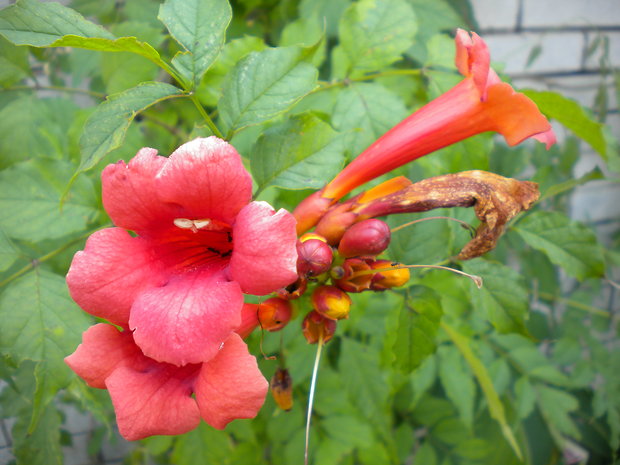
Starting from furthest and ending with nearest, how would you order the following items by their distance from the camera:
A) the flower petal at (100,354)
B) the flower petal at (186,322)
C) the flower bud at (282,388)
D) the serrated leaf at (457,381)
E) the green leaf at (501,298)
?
the serrated leaf at (457,381) < the green leaf at (501,298) < the flower bud at (282,388) < the flower petal at (100,354) < the flower petal at (186,322)

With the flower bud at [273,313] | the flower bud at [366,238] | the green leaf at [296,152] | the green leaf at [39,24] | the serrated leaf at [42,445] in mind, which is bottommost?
the serrated leaf at [42,445]

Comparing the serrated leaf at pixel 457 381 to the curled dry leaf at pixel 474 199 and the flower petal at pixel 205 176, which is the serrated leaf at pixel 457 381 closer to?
the curled dry leaf at pixel 474 199

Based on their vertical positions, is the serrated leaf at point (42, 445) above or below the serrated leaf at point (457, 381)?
above

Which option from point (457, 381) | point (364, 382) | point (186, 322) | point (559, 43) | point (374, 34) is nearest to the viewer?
point (186, 322)

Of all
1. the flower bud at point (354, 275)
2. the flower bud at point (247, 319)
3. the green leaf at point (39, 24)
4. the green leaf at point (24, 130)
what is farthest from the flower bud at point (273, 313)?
the green leaf at point (24, 130)

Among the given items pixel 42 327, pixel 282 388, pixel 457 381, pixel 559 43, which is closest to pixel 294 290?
pixel 282 388

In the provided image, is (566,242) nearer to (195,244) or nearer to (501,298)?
(501,298)
